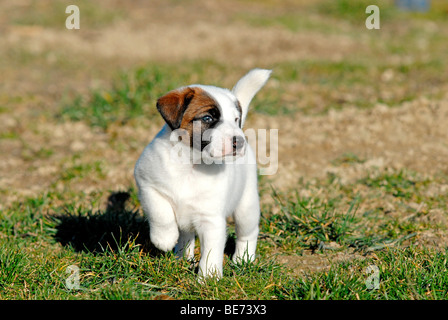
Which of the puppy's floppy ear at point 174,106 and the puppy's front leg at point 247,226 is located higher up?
the puppy's floppy ear at point 174,106

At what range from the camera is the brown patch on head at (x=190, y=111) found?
3488mm

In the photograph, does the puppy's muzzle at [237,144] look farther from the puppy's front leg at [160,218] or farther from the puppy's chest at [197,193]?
the puppy's front leg at [160,218]

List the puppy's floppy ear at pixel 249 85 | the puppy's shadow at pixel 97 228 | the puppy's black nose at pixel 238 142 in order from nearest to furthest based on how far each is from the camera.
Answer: the puppy's black nose at pixel 238 142 < the puppy's floppy ear at pixel 249 85 < the puppy's shadow at pixel 97 228

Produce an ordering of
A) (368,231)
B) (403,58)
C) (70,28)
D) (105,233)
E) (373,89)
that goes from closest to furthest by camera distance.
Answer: (105,233) < (368,231) < (373,89) < (403,58) < (70,28)

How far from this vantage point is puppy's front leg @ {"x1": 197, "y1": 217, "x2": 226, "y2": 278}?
349 cm

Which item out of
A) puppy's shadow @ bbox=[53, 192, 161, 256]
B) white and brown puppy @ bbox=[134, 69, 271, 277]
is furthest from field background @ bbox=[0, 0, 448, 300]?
white and brown puppy @ bbox=[134, 69, 271, 277]

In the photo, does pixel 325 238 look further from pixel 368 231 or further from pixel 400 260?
pixel 400 260

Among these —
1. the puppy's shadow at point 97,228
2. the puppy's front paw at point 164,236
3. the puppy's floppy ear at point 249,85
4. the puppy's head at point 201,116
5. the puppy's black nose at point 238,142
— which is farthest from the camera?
the puppy's shadow at point 97,228

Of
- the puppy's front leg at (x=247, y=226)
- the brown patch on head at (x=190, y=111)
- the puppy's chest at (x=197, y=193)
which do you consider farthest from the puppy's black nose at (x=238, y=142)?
the puppy's front leg at (x=247, y=226)

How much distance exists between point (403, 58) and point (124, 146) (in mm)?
7659

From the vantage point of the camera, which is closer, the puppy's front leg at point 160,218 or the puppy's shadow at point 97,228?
the puppy's front leg at point 160,218

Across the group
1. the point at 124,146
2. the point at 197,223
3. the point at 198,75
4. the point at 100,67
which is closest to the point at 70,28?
the point at 100,67

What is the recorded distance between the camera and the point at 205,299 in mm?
3340

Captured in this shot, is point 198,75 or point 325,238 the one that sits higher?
point 198,75
